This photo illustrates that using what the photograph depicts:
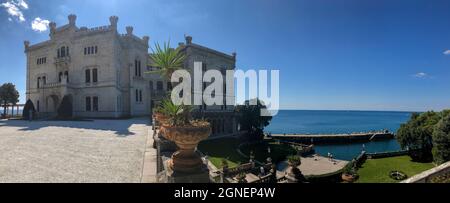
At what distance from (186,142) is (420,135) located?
138 ft

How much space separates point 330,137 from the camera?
6166cm

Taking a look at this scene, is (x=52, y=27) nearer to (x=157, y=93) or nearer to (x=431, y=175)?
(x=157, y=93)

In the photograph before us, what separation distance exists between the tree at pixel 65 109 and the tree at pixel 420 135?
49.3m

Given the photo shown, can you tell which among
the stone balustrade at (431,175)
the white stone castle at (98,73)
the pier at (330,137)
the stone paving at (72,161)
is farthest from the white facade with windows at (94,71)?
the pier at (330,137)

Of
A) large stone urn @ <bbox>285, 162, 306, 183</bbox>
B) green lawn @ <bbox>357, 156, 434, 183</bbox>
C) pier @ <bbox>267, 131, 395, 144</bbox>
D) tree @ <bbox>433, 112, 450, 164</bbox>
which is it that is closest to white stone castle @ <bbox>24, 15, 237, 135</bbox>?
green lawn @ <bbox>357, 156, 434, 183</bbox>

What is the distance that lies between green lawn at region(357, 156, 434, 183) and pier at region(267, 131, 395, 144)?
82.9 ft

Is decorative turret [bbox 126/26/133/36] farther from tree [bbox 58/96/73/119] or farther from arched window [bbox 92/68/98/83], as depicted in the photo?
tree [bbox 58/96/73/119]

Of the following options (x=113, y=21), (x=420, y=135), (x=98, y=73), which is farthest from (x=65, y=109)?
(x=420, y=135)

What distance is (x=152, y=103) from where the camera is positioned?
120ft

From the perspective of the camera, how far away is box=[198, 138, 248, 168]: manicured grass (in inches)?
1035

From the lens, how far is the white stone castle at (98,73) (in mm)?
30734
